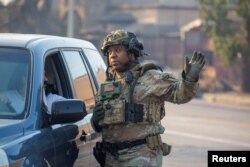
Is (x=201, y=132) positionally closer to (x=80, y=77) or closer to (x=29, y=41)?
(x=80, y=77)

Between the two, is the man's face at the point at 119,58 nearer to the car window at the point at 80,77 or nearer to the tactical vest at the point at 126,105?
the tactical vest at the point at 126,105

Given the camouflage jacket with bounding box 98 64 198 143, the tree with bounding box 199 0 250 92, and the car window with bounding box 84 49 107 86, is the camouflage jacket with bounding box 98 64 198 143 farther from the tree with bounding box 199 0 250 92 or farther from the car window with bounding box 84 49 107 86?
the tree with bounding box 199 0 250 92

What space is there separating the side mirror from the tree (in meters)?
28.1

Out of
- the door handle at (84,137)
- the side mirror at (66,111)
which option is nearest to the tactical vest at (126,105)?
the side mirror at (66,111)

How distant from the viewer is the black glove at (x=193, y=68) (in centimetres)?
486

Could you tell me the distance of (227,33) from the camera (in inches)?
1328

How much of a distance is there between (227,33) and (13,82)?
29219mm

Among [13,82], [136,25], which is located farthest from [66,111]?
[136,25]

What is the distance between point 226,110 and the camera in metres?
25.1

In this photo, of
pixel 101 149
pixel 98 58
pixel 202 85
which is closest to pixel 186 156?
pixel 98 58

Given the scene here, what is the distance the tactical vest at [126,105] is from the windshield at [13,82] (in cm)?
57

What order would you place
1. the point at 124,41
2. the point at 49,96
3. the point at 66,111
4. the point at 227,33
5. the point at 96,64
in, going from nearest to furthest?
the point at 66,111 < the point at 124,41 < the point at 49,96 < the point at 96,64 < the point at 227,33

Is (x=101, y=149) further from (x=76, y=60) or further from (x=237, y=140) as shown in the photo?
(x=237, y=140)

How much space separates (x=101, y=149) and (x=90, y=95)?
3.48ft
